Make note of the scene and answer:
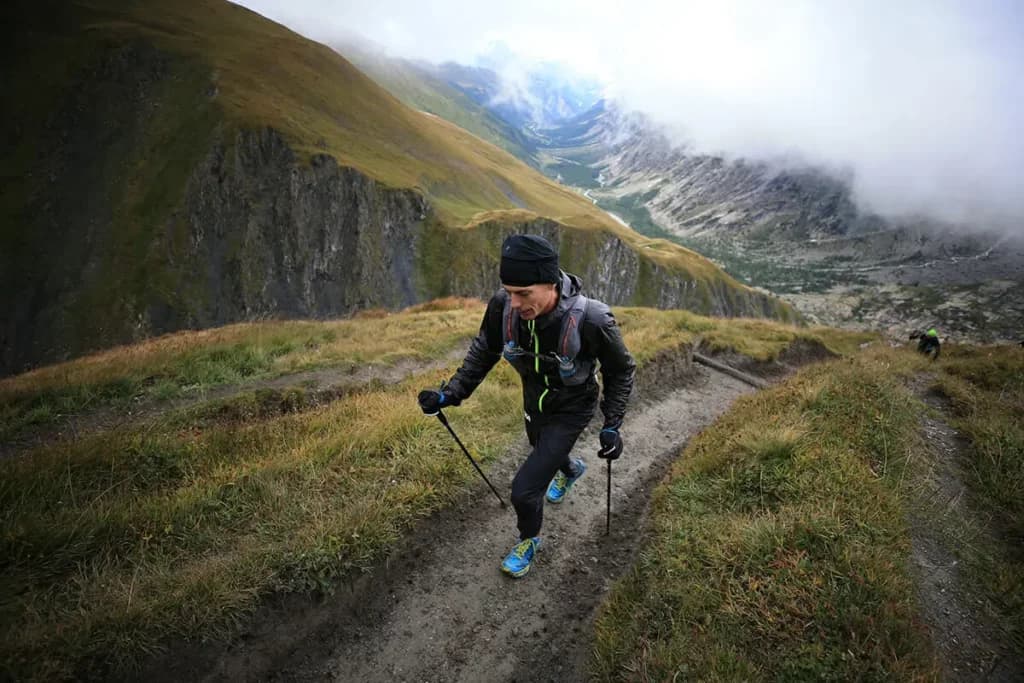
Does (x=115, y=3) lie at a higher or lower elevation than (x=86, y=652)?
higher

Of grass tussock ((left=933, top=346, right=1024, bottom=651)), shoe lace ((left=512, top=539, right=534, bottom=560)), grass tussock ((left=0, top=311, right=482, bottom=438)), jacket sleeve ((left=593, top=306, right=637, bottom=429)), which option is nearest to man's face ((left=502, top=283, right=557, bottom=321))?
jacket sleeve ((left=593, top=306, right=637, bottom=429))

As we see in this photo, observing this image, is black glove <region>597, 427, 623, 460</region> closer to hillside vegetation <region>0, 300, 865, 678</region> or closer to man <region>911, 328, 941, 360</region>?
hillside vegetation <region>0, 300, 865, 678</region>

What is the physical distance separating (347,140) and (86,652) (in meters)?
90.8

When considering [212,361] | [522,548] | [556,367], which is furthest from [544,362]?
[212,361]

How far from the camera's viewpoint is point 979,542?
588cm

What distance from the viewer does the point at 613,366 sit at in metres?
5.54

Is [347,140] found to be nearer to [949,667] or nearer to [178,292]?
[178,292]

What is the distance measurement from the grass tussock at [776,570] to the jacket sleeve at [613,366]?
1.86 m

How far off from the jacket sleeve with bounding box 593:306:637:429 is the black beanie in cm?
85

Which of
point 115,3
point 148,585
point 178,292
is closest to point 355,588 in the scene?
point 148,585

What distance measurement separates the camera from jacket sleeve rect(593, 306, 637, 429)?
209 inches

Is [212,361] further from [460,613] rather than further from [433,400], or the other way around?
[460,613]

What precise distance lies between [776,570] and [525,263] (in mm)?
4260

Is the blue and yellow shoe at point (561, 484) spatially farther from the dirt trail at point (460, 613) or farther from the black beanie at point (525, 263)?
the black beanie at point (525, 263)
